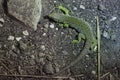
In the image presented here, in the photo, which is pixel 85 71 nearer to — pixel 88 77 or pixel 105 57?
pixel 88 77

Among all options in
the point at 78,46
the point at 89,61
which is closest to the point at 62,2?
the point at 78,46

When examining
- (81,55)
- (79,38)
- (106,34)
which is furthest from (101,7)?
(81,55)

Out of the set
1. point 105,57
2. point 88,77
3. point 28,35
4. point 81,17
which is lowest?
point 88,77

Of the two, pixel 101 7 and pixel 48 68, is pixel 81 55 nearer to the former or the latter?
pixel 48 68

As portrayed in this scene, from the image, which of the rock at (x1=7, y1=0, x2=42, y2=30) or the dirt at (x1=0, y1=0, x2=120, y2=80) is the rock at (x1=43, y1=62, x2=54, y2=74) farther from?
the rock at (x1=7, y1=0, x2=42, y2=30)

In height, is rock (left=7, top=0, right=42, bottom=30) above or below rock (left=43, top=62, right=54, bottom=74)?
above

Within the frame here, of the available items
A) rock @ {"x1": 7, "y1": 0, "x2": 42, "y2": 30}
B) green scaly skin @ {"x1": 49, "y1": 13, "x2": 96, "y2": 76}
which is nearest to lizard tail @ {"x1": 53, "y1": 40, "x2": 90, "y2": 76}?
green scaly skin @ {"x1": 49, "y1": 13, "x2": 96, "y2": 76}
